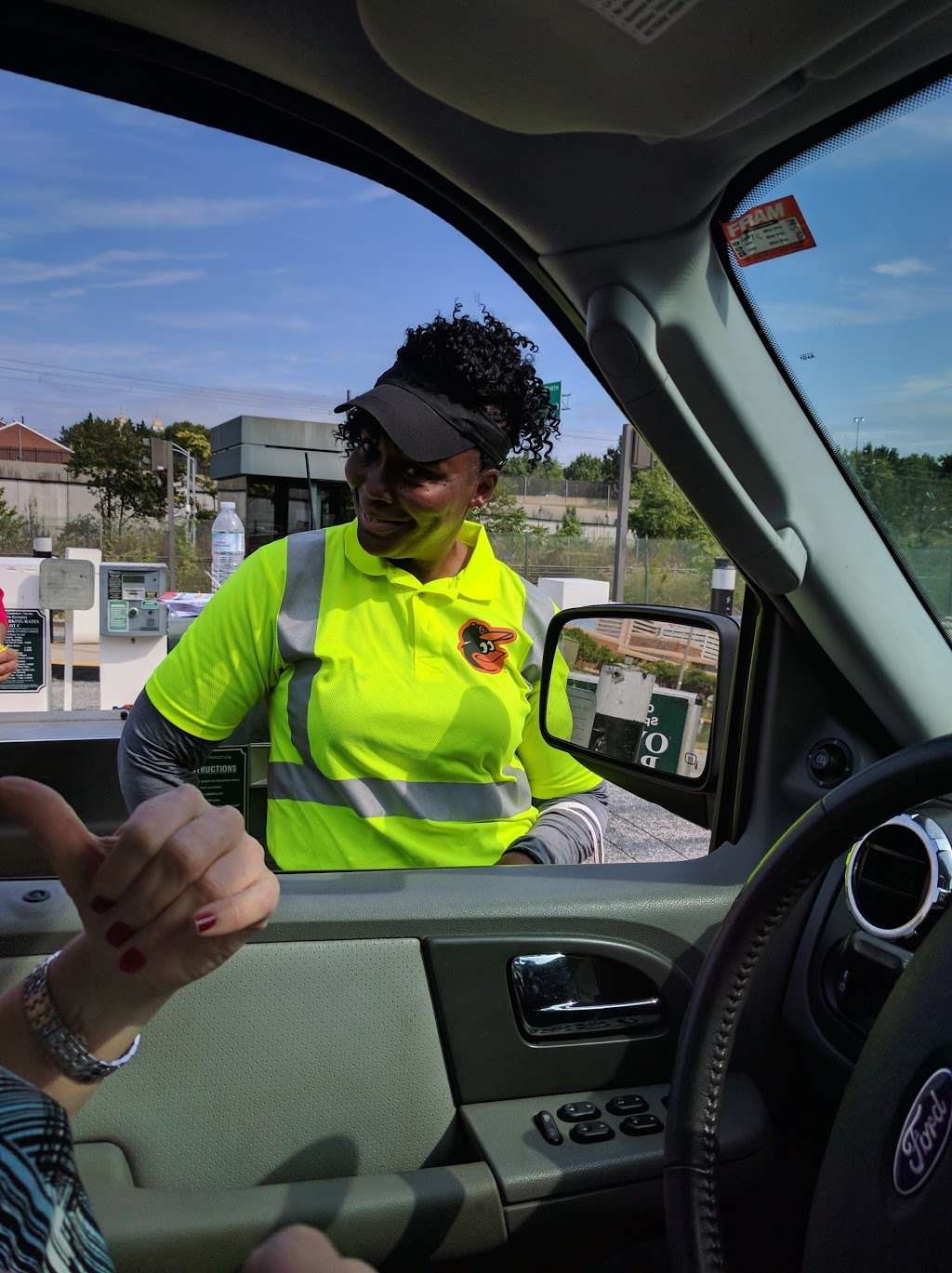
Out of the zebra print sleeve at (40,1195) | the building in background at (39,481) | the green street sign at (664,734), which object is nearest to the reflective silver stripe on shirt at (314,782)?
the green street sign at (664,734)

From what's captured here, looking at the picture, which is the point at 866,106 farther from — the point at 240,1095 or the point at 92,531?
the point at 92,531

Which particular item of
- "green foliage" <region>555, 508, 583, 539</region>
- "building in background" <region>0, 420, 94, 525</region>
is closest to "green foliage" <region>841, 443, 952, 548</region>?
"green foliage" <region>555, 508, 583, 539</region>

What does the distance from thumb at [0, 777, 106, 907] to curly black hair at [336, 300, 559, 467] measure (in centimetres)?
139

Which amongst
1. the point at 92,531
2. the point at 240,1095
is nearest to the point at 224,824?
the point at 240,1095

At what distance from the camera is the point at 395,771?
214cm

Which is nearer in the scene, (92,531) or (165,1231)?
(165,1231)

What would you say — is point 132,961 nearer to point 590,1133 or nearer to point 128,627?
point 590,1133

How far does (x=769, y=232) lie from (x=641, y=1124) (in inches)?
57.6

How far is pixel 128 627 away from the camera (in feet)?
26.3

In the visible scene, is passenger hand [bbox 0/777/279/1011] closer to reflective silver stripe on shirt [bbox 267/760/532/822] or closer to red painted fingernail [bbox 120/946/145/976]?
red painted fingernail [bbox 120/946/145/976]

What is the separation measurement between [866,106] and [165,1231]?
1829 millimetres

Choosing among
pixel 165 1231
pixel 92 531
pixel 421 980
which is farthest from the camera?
pixel 92 531

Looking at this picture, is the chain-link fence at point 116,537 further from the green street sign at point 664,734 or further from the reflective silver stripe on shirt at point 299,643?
the green street sign at point 664,734

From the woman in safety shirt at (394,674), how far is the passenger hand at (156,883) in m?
1.01
